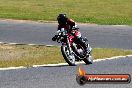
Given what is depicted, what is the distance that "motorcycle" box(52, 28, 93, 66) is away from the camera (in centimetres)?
1639

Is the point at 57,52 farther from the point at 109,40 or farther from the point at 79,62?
the point at 109,40

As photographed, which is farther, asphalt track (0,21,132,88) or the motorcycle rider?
the motorcycle rider

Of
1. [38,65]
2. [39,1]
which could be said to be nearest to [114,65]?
[38,65]

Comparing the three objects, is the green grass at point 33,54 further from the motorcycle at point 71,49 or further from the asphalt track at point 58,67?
the asphalt track at point 58,67

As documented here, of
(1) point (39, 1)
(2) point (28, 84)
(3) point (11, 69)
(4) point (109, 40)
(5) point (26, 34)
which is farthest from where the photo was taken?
(1) point (39, 1)

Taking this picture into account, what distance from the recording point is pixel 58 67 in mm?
16000

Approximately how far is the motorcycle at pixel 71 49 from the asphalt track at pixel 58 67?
0.37 metres

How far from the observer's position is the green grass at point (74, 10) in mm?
34281

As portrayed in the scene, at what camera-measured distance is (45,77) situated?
45.8 ft

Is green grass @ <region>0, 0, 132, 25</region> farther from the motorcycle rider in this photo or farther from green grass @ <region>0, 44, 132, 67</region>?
the motorcycle rider

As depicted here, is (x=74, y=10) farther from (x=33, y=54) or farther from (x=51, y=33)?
(x=33, y=54)

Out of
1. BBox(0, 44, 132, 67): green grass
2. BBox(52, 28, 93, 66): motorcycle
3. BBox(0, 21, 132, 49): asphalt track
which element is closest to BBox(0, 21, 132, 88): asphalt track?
BBox(0, 21, 132, 49): asphalt track

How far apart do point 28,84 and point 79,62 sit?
4.75 meters

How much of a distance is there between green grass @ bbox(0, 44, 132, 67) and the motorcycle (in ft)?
2.78
